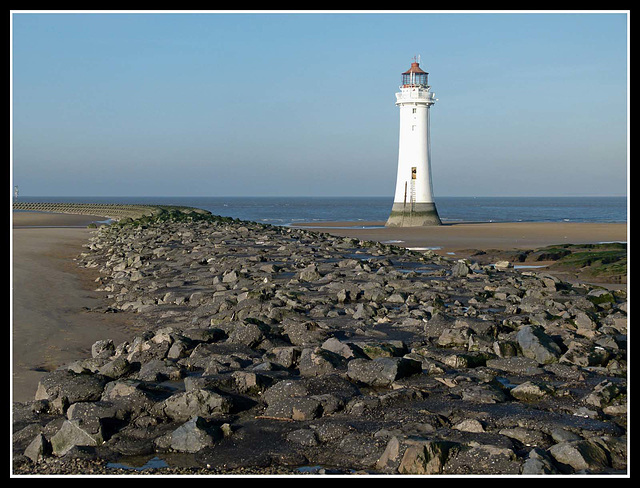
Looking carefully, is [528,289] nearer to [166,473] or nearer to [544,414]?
[544,414]

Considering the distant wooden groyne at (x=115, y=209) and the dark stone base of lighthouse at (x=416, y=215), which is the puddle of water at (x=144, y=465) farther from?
the distant wooden groyne at (x=115, y=209)

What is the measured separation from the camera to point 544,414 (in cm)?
583

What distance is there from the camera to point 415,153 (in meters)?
37.9

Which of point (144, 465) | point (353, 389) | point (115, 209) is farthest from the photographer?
point (115, 209)

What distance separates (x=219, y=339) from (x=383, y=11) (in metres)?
4.64

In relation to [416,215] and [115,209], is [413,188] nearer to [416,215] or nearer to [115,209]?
[416,215]

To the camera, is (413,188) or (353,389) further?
(413,188)

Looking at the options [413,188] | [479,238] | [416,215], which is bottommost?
[479,238]

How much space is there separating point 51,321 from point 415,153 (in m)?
28.6

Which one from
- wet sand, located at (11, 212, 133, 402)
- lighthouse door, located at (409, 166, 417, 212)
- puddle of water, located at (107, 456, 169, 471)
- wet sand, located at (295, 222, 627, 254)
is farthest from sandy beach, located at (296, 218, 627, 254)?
puddle of water, located at (107, 456, 169, 471)

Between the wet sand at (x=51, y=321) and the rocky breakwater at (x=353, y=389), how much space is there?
1.62ft

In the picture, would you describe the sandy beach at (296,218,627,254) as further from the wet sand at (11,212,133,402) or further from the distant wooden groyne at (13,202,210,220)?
the distant wooden groyne at (13,202,210,220)

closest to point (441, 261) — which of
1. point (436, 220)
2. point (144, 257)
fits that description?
point (144, 257)

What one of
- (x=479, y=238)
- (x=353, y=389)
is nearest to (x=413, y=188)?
(x=479, y=238)
